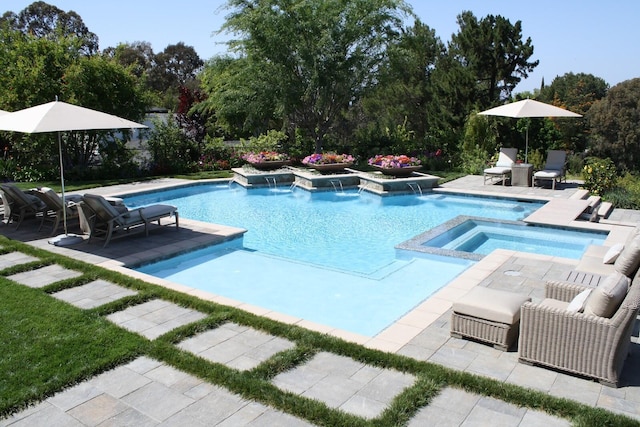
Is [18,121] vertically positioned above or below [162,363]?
above

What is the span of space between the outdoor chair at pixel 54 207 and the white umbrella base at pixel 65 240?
502mm

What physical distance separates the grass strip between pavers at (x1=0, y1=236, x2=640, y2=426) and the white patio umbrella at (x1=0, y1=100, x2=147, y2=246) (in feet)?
8.57

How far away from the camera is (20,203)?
9.58 metres

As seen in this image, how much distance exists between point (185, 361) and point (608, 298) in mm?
3427

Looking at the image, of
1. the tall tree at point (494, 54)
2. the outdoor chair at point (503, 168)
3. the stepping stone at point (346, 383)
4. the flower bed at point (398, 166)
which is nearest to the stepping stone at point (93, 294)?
the stepping stone at point (346, 383)

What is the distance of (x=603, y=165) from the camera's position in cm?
1320

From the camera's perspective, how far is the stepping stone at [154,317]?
16.7ft

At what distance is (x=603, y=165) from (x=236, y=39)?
13922mm

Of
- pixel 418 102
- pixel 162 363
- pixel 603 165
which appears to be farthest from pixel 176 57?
pixel 162 363

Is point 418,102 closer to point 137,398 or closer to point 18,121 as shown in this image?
point 18,121

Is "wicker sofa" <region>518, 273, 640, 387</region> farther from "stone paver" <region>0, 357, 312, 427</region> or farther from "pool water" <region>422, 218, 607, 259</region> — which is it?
"pool water" <region>422, 218, 607, 259</region>

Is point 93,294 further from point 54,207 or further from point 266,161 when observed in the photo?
point 266,161

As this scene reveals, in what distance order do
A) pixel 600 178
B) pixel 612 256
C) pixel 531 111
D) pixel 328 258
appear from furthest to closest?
1. pixel 531 111
2. pixel 600 178
3. pixel 328 258
4. pixel 612 256

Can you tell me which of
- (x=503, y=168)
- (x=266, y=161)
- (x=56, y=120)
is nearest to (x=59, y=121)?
(x=56, y=120)
